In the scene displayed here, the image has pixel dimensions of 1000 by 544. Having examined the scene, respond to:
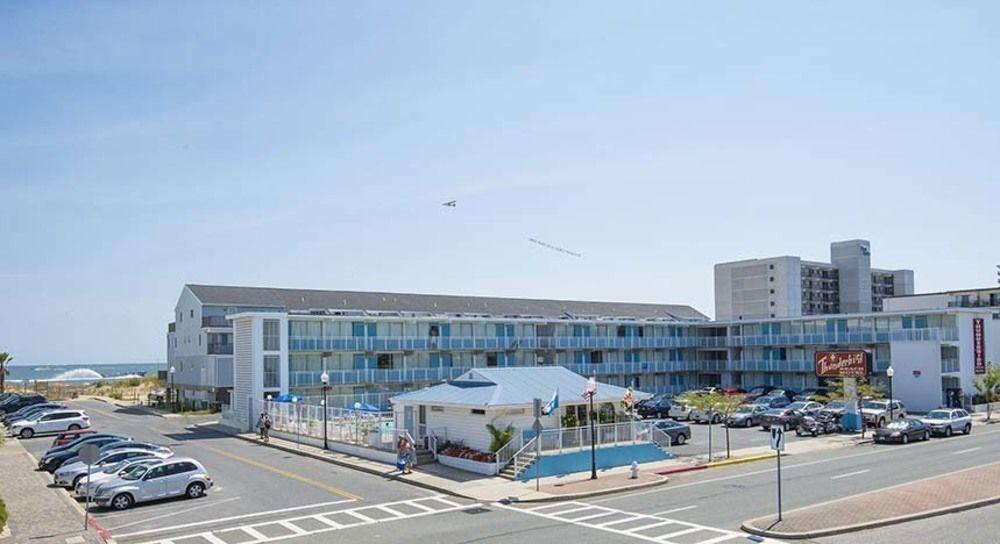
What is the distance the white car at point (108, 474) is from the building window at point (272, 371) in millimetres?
24970

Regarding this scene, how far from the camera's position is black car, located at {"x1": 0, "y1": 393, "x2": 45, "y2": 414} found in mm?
72625

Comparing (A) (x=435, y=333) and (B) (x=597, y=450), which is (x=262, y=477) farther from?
(A) (x=435, y=333)

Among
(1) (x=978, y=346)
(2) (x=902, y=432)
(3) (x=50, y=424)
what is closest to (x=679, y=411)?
(2) (x=902, y=432)

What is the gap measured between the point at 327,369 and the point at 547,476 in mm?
30805

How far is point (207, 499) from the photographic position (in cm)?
3150

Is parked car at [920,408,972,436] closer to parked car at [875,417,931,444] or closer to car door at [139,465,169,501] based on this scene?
parked car at [875,417,931,444]

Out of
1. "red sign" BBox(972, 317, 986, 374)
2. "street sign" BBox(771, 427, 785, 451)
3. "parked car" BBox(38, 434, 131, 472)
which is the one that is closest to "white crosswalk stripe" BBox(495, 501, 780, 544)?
"street sign" BBox(771, 427, 785, 451)

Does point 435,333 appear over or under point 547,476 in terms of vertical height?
over

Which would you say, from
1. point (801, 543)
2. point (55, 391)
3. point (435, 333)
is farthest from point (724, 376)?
point (55, 391)

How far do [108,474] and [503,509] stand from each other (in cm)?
1525

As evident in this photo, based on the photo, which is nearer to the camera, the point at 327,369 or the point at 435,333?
Result: the point at 327,369

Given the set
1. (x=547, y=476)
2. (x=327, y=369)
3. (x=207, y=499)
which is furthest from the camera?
(x=327, y=369)

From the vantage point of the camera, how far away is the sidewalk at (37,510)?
82.8 feet

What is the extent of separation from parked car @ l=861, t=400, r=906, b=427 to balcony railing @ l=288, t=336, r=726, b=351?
24922 mm
